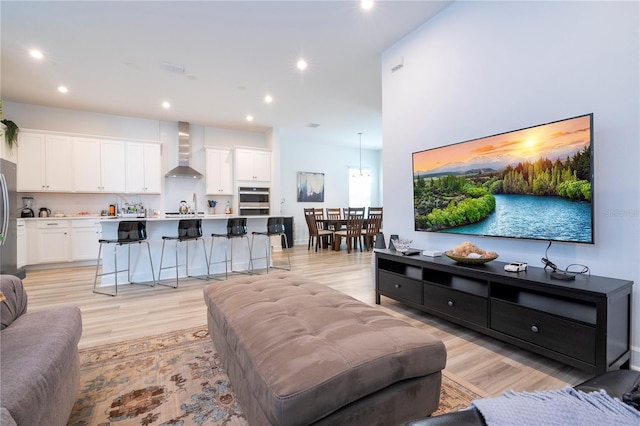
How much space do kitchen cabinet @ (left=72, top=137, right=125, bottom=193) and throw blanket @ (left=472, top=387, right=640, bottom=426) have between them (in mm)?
7045

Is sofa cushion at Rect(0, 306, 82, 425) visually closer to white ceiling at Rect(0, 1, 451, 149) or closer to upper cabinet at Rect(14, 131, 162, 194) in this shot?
white ceiling at Rect(0, 1, 451, 149)

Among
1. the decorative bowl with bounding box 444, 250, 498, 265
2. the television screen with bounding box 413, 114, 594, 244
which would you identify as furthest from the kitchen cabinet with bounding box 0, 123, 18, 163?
the decorative bowl with bounding box 444, 250, 498, 265

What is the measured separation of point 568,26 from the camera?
214 centimetres

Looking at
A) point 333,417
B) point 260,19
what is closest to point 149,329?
point 333,417

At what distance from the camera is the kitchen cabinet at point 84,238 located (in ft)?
18.1

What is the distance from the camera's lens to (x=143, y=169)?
243 inches

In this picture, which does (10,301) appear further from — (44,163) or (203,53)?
(44,163)

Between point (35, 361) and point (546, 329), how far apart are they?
2.68 meters

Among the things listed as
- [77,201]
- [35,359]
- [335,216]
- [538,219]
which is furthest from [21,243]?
[538,219]

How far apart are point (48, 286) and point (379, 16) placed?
5.63 meters

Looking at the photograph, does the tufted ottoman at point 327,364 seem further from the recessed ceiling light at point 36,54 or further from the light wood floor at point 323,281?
the recessed ceiling light at point 36,54

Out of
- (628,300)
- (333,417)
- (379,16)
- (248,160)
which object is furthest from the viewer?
(248,160)

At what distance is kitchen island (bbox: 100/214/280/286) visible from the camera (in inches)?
162

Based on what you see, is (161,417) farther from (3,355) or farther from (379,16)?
(379,16)
